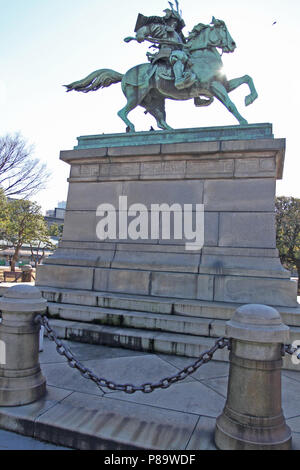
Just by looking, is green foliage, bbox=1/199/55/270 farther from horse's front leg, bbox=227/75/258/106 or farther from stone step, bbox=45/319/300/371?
stone step, bbox=45/319/300/371

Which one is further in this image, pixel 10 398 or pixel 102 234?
pixel 102 234

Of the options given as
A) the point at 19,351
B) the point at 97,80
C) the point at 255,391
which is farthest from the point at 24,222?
the point at 255,391

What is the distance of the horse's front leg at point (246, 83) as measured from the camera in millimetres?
8180

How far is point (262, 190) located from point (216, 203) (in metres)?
1.01

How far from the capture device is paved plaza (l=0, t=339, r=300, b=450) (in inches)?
110

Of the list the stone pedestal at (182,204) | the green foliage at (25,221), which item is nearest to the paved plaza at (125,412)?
the stone pedestal at (182,204)

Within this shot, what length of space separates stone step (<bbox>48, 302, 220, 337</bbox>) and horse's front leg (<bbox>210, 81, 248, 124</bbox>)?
5.07 meters

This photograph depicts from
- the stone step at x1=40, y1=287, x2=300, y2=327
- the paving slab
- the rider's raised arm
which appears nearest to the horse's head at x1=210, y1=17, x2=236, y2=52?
the rider's raised arm

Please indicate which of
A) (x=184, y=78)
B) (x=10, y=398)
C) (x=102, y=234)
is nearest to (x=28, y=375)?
(x=10, y=398)

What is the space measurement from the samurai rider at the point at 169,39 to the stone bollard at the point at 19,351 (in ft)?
22.7

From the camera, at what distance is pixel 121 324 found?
5.84 meters

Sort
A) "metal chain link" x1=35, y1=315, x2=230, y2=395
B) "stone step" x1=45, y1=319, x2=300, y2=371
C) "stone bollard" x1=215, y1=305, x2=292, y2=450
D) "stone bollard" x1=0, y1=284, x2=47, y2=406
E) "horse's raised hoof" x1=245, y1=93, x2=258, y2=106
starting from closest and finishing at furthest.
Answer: "stone bollard" x1=215, y1=305, x2=292, y2=450 → "metal chain link" x1=35, y1=315, x2=230, y2=395 → "stone bollard" x1=0, y1=284, x2=47, y2=406 → "stone step" x1=45, y1=319, x2=300, y2=371 → "horse's raised hoof" x1=245, y1=93, x2=258, y2=106

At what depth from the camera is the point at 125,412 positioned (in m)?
3.22
